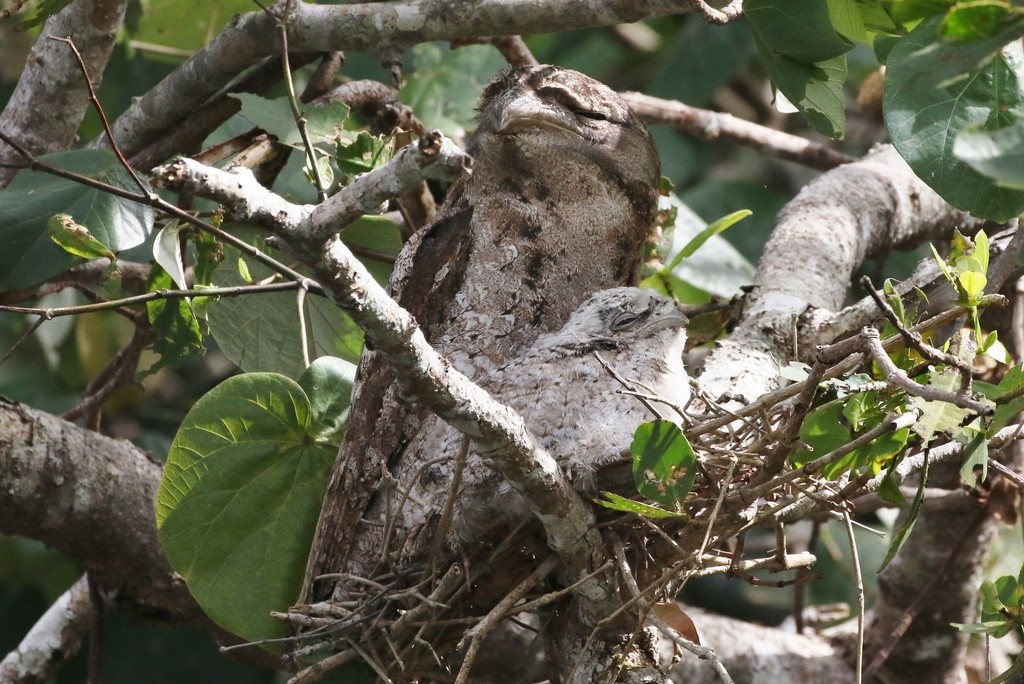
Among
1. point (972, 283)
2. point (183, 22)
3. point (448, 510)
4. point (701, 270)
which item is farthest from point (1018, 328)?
point (183, 22)

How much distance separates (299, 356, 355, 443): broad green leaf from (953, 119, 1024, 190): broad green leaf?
4.86 ft

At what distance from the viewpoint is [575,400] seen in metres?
2.14

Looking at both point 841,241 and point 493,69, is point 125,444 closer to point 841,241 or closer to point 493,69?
point 493,69

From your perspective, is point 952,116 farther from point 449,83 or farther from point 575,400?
point 449,83

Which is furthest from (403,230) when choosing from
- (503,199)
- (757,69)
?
(757,69)

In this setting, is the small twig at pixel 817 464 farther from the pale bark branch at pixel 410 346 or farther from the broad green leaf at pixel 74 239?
the broad green leaf at pixel 74 239

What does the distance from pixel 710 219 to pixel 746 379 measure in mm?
2675

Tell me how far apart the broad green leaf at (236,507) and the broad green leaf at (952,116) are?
1.32m

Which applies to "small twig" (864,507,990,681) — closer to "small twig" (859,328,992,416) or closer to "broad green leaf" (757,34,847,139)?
"broad green leaf" (757,34,847,139)

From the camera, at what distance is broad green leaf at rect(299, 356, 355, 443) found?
2.33 metres

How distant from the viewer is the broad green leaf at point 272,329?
2637 mm

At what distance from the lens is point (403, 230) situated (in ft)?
10.7

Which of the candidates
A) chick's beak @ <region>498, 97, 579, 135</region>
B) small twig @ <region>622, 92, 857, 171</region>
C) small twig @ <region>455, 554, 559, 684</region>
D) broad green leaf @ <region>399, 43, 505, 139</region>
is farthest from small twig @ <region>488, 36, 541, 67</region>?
small twig @ <region>455, 554, 559, 684</region>

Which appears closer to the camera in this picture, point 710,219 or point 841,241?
point 841,241
